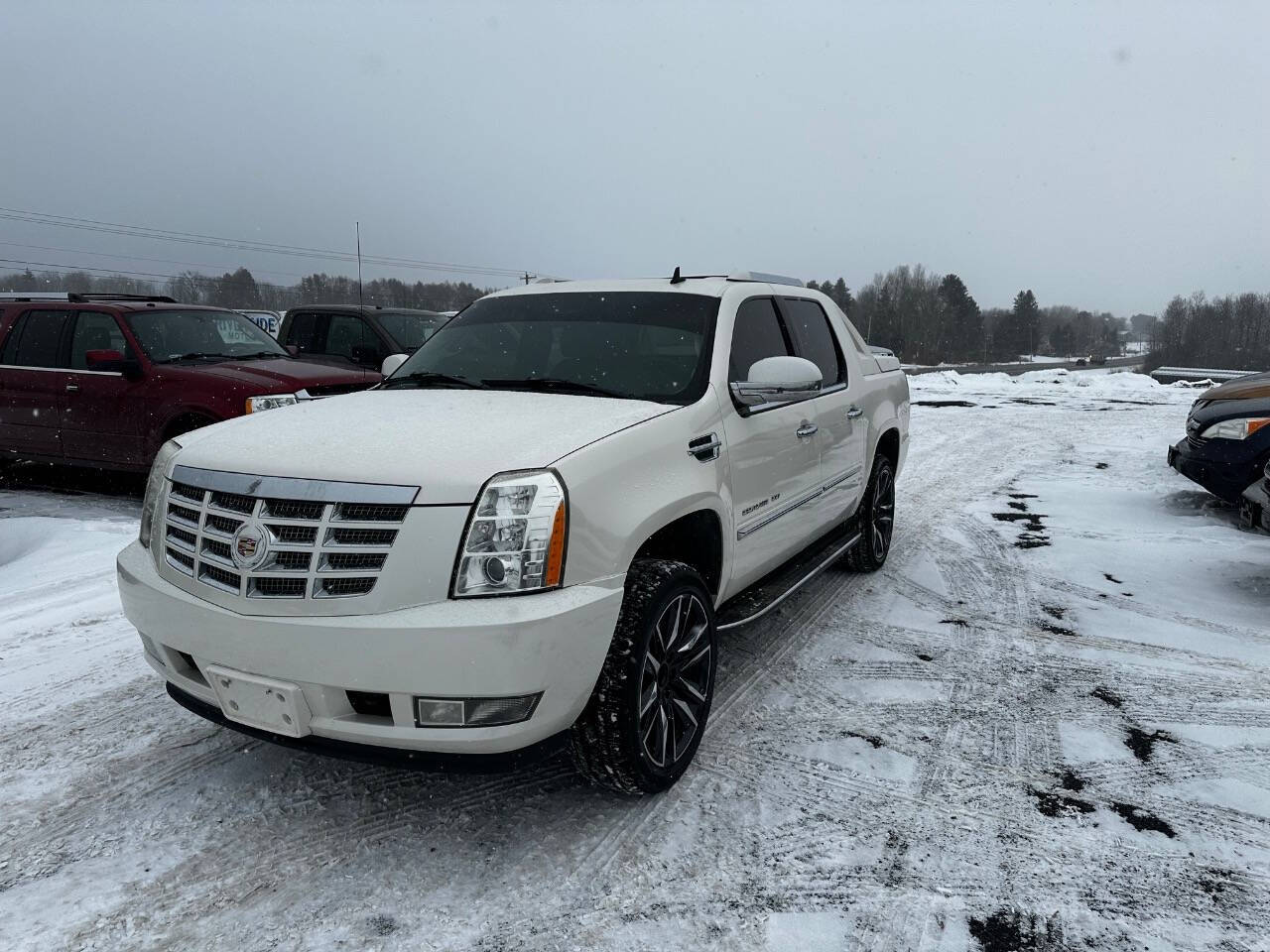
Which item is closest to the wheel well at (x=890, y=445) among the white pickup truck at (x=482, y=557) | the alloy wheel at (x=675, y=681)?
the white pickup truck at (x=482, y=557)

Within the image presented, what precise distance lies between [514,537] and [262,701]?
909mm

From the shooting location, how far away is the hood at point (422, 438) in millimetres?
2377

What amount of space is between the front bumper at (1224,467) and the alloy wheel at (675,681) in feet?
19.5

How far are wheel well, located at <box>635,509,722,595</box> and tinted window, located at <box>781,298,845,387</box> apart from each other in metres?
1.54

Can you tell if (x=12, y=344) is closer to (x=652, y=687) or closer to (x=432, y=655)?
(x=432, y=655)

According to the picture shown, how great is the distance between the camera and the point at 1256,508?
618 centimetres

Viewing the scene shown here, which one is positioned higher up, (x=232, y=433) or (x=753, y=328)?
(x=753, y=328)

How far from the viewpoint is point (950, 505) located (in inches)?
305

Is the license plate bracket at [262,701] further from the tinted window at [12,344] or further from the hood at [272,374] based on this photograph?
the tinted window at [12,344]

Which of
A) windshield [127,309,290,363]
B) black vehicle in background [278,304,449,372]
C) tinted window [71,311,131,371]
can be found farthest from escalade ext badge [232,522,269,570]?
black vehicle in background [278,304,449,372]

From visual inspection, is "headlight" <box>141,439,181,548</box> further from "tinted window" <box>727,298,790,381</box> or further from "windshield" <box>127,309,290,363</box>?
"windshield" <box>127,309,290,363</box>

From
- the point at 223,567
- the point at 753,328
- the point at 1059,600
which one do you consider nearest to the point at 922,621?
the point at 1059,600

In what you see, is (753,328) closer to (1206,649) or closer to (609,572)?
(609,572)

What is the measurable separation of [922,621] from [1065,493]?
4.48 metres
